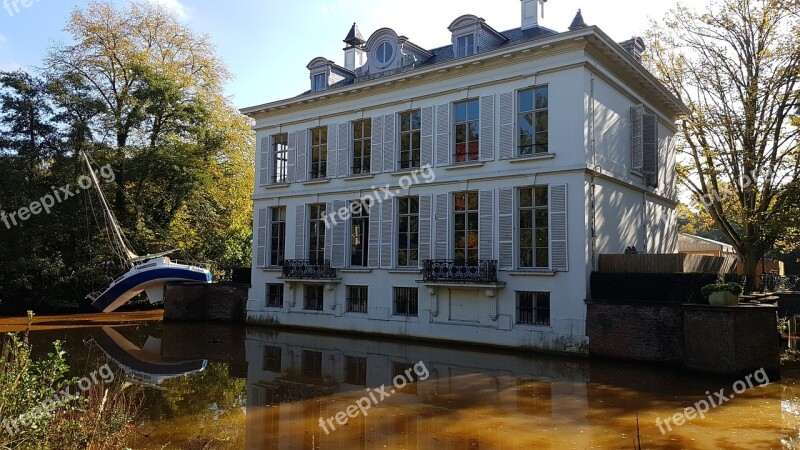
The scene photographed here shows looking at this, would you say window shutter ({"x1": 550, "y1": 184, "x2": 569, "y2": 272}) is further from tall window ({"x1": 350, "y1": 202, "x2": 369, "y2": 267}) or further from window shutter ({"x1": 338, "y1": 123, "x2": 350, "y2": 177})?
window shutter ({"x1": 338, "y1": 123, "x2": 350, "y2": 177})

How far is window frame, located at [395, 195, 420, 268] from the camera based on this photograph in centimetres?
1963

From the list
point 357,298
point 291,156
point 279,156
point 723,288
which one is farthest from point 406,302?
point 723,288

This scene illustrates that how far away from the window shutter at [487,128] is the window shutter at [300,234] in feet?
26.6

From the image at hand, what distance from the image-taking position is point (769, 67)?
69.1ft

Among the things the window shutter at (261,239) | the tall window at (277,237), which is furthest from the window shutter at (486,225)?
the window shutter at (261,239)

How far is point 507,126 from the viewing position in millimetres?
17766

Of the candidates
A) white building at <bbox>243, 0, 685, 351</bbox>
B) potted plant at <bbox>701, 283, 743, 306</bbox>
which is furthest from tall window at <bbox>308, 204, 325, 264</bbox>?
potted plant at <bbox>701, 283, 743, 306</bbox>

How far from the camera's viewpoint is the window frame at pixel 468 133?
730 inches

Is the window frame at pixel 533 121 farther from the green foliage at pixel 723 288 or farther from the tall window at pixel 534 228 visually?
the green foliage at pixel 723 288

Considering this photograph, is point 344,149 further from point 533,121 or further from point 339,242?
point 533,121

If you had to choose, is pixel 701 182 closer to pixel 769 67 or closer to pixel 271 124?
pixel 769 67

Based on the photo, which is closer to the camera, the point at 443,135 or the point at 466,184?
the point at 466,184

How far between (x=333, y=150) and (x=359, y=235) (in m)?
3.62

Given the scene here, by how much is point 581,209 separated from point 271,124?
46.1 feet
